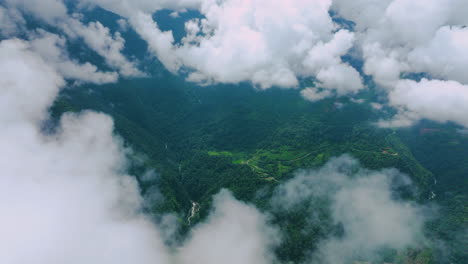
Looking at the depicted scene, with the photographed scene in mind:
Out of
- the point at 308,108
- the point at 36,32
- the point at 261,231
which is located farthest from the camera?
the point at 308,108

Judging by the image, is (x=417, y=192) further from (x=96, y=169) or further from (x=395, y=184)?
(x=96, y=169)

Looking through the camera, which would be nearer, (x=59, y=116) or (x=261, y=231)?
(x=261, y=231)

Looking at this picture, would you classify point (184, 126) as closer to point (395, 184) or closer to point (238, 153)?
point (238, 153)

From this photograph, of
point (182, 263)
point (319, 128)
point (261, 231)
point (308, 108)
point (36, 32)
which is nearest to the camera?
point (182, 263)

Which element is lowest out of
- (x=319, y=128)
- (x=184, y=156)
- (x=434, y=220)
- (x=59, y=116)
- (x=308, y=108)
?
(x=434, y=220)

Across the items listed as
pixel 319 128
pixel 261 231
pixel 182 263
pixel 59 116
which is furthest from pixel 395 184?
pixel 59 116

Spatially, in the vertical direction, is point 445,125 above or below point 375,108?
below

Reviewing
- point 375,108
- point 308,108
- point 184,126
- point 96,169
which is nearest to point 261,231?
point 96,169

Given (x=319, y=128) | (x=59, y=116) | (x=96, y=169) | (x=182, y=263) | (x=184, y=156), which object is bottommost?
(x=182, y=263)

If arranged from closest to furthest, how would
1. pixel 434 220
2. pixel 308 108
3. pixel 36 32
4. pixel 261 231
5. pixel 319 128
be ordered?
pixel 261 231 < pixel 434 220 < pixel 36 32 < pixel 319 128 < pixel 308 108
